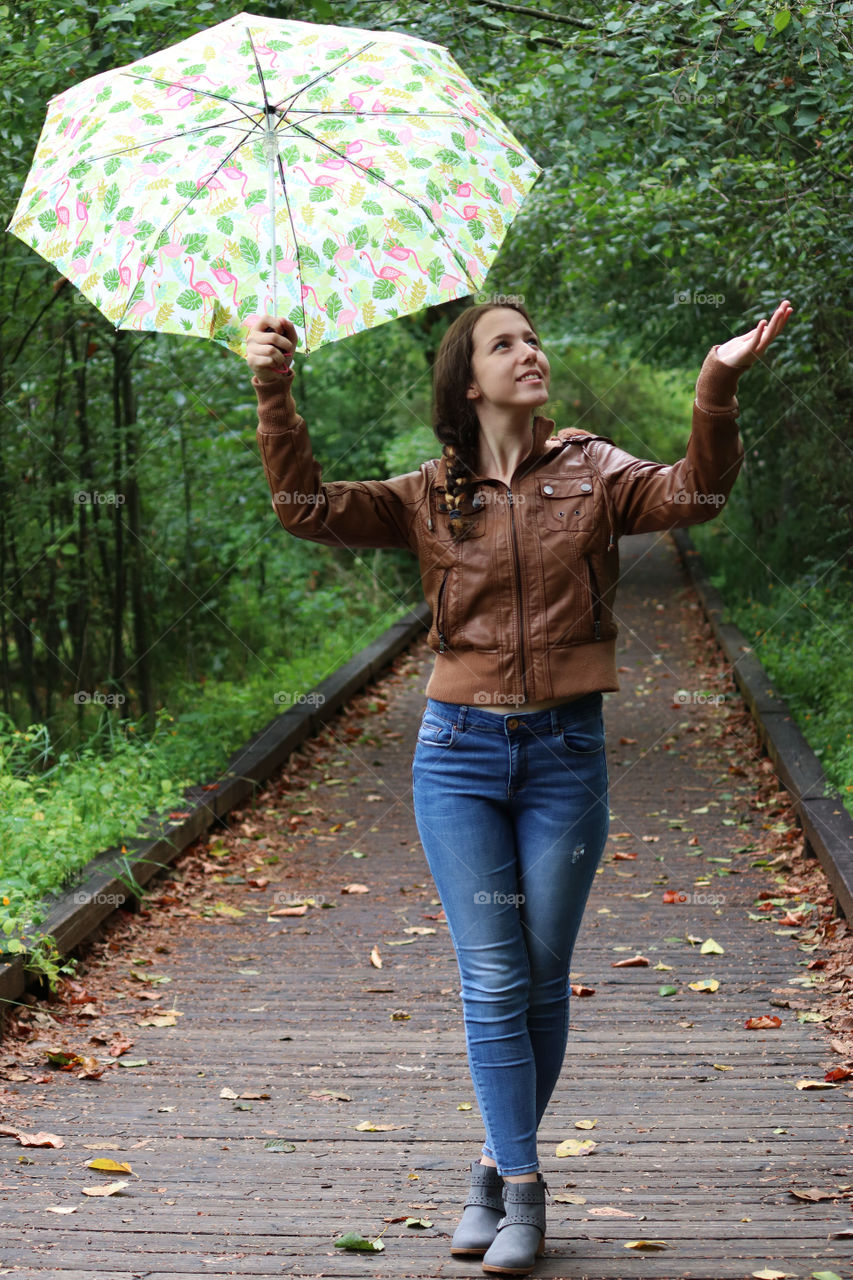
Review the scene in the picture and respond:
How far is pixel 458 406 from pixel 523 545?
0.37 m

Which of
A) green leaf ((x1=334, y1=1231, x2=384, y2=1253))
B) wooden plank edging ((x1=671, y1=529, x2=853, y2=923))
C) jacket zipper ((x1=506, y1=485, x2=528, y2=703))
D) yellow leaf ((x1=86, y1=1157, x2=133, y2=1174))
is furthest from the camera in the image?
wooden plank edging ((x1=671, y1=529, x2=853, y2=923))

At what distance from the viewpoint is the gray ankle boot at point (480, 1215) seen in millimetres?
3227

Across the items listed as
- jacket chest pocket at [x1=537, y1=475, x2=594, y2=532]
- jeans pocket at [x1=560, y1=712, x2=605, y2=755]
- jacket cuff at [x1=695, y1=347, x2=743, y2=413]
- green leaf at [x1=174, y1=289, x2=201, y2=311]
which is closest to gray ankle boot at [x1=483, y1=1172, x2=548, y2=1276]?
jeans pocket at [x1=560, y1=712, x2=605, y2=755]

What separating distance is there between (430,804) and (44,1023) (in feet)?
8.62

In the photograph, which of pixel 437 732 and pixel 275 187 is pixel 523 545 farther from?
pixel 275 187

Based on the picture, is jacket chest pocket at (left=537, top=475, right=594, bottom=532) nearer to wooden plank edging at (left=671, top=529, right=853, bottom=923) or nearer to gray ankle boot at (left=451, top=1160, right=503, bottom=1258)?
gray ankle boot at (left=451, top=1160, right=503, bottom=1258)

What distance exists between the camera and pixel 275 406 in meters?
3.00

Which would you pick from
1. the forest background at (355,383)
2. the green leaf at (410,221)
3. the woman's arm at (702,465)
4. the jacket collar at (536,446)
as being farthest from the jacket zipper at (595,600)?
the forest background at (355,383)

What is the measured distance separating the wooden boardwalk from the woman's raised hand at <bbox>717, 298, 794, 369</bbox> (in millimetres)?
2023

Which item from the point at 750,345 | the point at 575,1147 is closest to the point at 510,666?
the point at 750,345

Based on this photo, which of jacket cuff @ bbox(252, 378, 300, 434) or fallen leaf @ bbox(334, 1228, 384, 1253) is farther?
fallen leaf @ bbox(334, 1228, 384, 1253)

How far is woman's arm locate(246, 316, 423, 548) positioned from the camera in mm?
2953

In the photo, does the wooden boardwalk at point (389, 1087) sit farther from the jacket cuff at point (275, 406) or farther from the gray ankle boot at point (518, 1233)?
the jacket cuff at point (275, 406)

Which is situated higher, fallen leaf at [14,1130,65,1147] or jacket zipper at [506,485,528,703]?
jacket zipper at [506,485,528,703]
